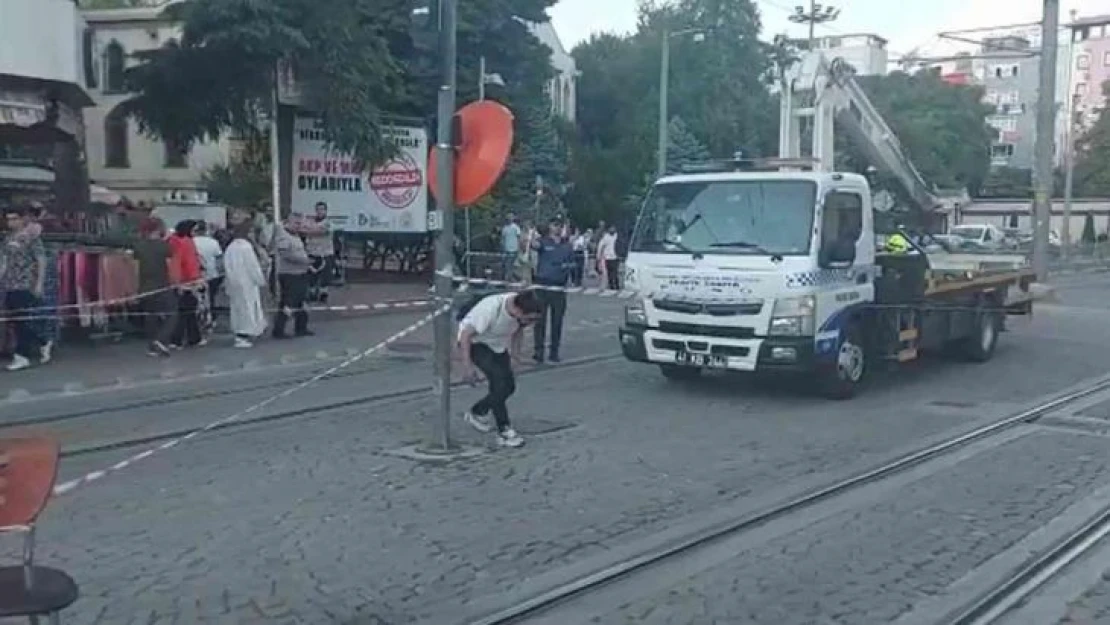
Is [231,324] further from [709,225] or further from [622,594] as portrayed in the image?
[622,594]

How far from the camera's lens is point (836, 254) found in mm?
13211

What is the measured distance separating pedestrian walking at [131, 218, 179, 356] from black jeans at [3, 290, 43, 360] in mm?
1505

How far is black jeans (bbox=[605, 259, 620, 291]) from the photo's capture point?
29266 millimetres

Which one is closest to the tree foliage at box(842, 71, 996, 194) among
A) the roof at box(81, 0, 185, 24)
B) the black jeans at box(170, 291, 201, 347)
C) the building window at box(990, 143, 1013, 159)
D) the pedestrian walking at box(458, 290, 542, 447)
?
the building window at box(990, 143, 1013, 159)

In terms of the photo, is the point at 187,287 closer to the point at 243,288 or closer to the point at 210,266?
the point at 243,288

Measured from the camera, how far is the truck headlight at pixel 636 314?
13.7 m

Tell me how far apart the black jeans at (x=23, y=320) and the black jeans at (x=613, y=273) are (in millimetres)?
15789

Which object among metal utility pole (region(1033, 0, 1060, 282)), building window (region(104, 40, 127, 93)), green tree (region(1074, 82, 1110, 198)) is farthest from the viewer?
green tree (region(1074, 82, 1110, 198))

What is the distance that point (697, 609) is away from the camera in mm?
6441

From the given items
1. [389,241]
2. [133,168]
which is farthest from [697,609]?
[133,168]

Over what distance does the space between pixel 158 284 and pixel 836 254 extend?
8.11 m

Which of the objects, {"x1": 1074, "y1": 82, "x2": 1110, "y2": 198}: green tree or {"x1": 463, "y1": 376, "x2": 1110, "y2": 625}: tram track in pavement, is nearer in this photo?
{"x1": 463, "y1": 376, "x2": 1110, "y2": 625}: tram track in pavement

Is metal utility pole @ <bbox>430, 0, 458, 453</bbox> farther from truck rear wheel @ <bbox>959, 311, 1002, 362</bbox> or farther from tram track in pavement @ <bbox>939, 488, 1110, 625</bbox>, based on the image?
truck rear wheel @ <bbox>959, 311, 1002, 362</bbox>

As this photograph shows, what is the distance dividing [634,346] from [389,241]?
1739cm
